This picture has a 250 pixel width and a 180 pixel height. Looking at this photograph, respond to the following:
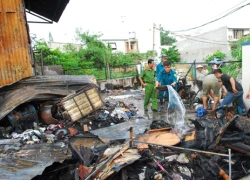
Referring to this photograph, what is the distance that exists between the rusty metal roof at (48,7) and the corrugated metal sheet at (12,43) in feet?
7.93

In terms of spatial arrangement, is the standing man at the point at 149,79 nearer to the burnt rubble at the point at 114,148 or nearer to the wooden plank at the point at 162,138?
the burnt rubble at the point at 114,148

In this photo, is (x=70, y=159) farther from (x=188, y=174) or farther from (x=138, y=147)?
(x=188, y=174)

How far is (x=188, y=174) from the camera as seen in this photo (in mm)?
3541

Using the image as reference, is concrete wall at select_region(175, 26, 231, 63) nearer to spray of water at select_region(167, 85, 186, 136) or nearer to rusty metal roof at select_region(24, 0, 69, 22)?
rusty metal roof at select_region(24, 0, 69, 22)

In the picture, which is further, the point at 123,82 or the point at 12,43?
the point at 123,82

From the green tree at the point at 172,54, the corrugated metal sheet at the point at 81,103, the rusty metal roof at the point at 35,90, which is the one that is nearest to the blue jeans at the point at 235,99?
the corrugated metal sheet at the point at 81,103

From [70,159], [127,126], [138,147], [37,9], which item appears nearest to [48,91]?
[127,126]

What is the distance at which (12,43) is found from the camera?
6723 millimetres

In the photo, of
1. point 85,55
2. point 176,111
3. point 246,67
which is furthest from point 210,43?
point 176,111

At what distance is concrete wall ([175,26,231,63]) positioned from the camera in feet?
78.9

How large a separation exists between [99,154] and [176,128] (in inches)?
75.7

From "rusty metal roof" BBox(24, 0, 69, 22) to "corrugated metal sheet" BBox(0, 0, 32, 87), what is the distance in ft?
7.93

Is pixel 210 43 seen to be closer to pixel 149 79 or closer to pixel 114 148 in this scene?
pixel 149 79

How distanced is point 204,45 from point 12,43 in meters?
24.2
